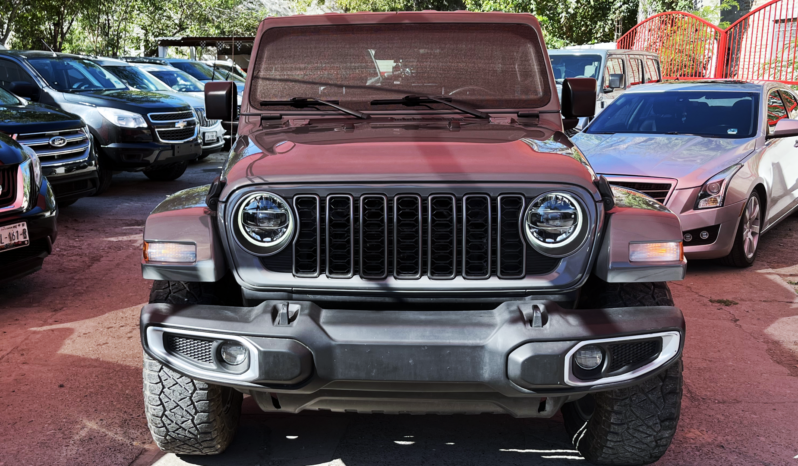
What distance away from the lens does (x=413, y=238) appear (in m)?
2.94

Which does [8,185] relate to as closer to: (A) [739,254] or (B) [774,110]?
(A) [739,254]

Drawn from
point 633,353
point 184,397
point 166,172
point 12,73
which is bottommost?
point 166,172

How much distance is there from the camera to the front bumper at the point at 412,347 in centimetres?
267

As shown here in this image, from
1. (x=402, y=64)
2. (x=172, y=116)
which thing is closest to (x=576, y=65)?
(x=172, y=116)

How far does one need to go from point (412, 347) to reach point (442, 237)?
46 centimetres

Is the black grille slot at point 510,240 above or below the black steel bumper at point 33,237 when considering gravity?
above

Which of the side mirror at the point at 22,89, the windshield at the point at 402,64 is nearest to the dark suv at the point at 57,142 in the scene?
the side mirror at the point at 22,89

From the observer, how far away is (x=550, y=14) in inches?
958

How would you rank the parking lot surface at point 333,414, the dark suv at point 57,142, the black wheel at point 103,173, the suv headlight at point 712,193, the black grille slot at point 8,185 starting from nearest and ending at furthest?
1. the parking lot surface at point 333,414
2. the black grille slot at point 8,185
3. the suv headlight at point 712,193
4. the dark suv at point 57,142
5. the black wheel at point 103,173

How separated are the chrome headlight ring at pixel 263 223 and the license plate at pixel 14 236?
2958 millimetres

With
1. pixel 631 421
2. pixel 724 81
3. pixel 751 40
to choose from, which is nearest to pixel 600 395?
pixel 631 421

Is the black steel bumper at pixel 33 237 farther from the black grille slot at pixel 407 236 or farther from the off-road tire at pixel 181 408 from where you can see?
the black grille slot at pixel 407 236

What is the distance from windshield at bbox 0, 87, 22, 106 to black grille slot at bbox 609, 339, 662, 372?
795 centimetres

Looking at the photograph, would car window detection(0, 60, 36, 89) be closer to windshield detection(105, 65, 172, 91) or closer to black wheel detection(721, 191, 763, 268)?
windshield detection(105, 65, 172, 91)
